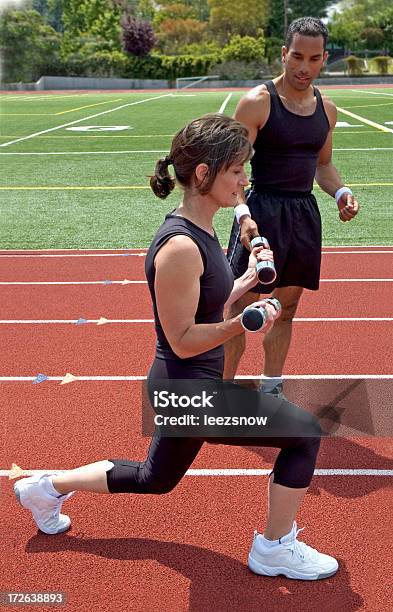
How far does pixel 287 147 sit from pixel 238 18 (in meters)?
103

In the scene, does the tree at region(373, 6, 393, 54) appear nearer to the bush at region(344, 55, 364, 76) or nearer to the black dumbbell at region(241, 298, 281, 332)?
the bush at region(344, 55, 364, 76)

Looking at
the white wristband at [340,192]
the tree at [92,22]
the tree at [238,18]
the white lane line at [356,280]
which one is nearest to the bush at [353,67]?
the tree at [92,22]

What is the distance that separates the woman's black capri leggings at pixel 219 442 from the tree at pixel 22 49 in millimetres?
70803

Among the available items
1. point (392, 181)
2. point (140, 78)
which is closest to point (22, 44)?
point (140, 78)

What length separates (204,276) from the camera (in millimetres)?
3250

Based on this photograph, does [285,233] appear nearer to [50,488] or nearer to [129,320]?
[50,488]

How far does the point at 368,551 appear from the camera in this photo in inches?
151

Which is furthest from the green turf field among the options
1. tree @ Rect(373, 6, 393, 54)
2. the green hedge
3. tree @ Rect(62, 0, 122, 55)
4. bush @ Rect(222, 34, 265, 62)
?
tree @ Rect(373, 6, 393, 54)

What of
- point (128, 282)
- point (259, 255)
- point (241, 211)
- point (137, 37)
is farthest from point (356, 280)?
point (137, 37)

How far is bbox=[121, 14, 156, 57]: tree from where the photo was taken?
80250mm

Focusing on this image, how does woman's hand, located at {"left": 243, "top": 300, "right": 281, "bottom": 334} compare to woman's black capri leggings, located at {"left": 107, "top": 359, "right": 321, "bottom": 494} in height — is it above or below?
above

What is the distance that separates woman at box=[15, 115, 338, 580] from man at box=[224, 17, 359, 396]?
1.27 meters

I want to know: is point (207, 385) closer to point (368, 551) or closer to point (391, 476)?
point (368, 551)

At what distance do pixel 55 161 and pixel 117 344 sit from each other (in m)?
12.6
